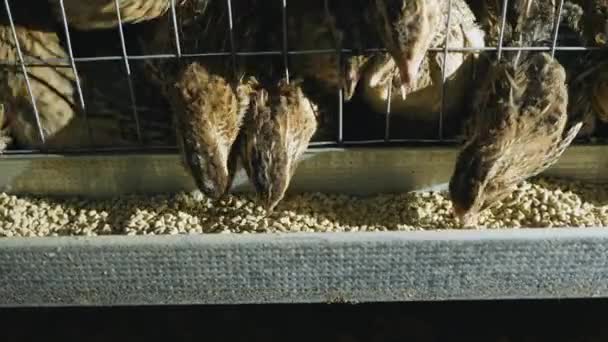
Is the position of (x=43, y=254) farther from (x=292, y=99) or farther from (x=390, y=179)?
(x=390, y=179)

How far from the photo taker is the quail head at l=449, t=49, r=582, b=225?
2301mm

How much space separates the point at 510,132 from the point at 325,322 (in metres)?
0.84

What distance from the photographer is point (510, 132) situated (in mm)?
2322

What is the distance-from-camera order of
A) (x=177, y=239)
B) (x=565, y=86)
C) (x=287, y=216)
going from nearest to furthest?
(x=177, y=239) < (x=565, y=86) < (x=287, y=216)

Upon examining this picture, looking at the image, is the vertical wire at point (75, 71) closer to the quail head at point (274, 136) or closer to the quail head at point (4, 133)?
the quail head at point (4, 133)

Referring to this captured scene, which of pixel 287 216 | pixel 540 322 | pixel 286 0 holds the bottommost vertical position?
pixel 540 322

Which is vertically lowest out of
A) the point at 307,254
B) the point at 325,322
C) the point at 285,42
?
the point at 325,322

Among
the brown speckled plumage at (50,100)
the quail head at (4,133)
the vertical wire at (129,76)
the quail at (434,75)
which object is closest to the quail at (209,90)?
the vertical wire at (129,76)

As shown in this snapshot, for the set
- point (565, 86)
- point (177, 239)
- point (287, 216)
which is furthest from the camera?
point (287, 216)

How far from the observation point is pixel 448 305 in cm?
269

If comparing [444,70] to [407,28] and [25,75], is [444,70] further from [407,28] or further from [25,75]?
[25,75]

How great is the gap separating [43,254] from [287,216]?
76 cm

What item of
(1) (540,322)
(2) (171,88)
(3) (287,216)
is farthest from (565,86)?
(2) (171,88)

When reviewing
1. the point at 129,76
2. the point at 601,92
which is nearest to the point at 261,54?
the point at 129,76
